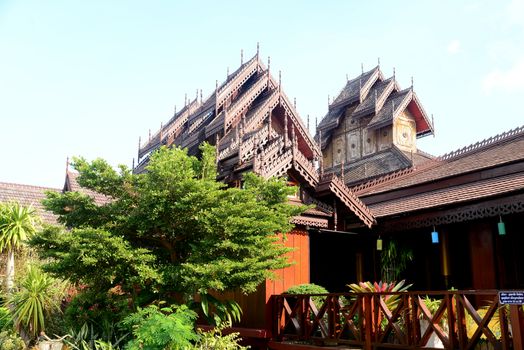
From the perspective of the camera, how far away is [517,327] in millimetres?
6156

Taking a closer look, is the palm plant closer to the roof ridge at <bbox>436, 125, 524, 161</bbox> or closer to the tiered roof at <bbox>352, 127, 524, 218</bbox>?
the tiered roof at <bbox>352, 127, 524, 218</bbox>

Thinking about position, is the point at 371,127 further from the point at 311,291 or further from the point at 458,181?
the point at 311,291

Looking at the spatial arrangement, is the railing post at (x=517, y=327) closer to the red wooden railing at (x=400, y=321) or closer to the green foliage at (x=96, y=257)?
the red wooden railing at (x=400, y=321)

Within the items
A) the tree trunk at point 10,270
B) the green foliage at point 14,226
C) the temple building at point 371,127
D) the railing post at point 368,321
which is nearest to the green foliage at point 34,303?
the tree trunk at point 10,270

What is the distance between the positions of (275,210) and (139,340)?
3.38 meters

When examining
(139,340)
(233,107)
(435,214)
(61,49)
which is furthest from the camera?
(233,107)

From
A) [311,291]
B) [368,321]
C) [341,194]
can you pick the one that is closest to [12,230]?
[311,291]

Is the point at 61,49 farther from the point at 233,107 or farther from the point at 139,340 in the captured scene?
the point at 233,107

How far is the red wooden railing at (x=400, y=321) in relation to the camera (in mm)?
6586

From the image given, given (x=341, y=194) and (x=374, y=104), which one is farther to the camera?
(x=374, y=104)

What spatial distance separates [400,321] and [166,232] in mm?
4045

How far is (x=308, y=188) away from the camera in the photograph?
474 inches

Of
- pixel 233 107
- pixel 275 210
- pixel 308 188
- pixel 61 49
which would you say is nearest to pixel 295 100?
pixel 233 107

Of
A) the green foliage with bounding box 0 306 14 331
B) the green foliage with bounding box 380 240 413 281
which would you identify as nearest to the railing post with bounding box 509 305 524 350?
the green foliage with bounding box 380 240 413 281
